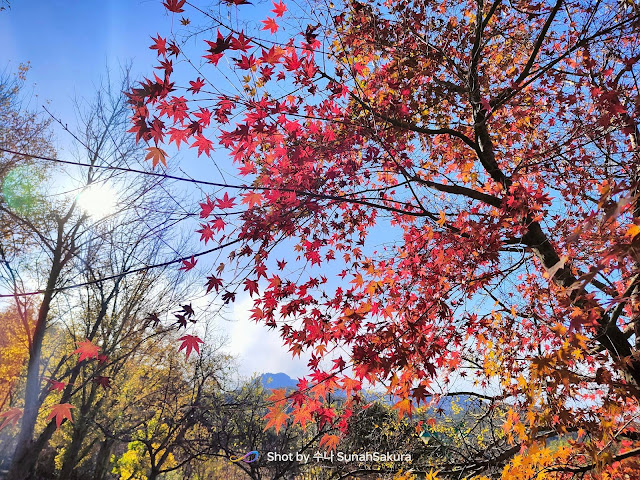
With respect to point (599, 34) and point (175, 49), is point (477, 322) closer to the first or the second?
point (599, 34)

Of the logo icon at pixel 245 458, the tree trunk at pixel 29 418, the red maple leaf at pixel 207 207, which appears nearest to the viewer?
the red maple leaf at pixel 207 207

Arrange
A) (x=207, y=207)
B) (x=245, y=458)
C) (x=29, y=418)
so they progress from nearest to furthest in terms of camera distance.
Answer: (x=207, y=207) < (x=29, y=418) < (x=245, y=458)

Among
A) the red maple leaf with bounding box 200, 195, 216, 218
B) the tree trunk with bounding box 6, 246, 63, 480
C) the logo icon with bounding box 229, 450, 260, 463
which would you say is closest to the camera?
the red maple leaf with bounding box 200, 195, 216, 218

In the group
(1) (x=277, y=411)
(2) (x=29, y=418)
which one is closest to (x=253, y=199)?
(1) (x=277, y=411)

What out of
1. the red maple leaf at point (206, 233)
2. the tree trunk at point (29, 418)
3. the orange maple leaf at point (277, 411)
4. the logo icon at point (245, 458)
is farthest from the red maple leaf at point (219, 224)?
the tree trunk at point (29, 418)

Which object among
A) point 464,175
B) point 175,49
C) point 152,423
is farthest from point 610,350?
point 152,423

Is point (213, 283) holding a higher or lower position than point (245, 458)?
higher

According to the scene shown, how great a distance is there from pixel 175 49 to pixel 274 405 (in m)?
3.22

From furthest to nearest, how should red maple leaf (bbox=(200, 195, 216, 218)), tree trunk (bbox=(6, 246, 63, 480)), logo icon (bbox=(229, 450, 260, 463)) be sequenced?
1. tree trunk (bbox=(6, 246, 63, 480))
2. logo icon (bbox=(229, 450, 260, 463))
3. red maple leaf (bbox=(200, 195, 216, 218))

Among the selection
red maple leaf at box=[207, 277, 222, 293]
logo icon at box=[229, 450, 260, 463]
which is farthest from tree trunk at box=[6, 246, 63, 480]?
red maple leaf at box=[207, 277, 222, 293]

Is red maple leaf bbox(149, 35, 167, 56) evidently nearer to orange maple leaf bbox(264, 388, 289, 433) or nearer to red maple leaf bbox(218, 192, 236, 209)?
red maple leaf bbox(218, 192, 236, 209)

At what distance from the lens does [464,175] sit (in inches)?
186

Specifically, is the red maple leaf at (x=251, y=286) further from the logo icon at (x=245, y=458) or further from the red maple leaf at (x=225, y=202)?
the logo icon at (x=245, y=458)

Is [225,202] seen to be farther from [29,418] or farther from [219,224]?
[29,418]
